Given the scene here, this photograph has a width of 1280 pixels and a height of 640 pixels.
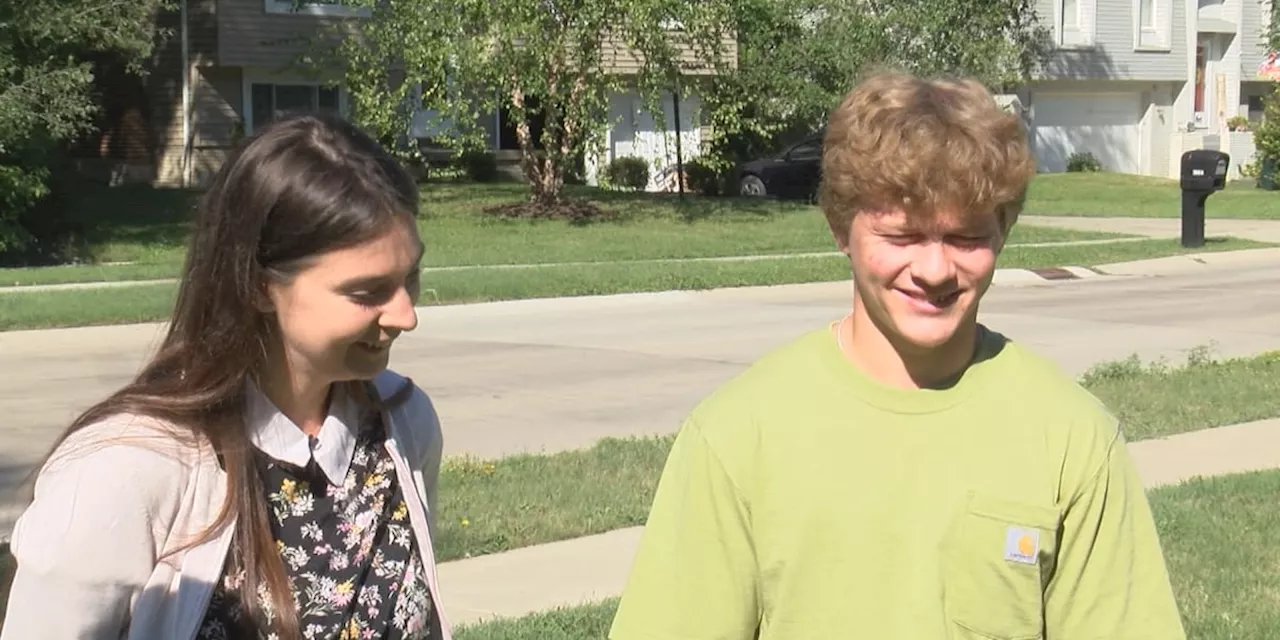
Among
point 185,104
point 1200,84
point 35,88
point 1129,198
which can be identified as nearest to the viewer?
point 35,88

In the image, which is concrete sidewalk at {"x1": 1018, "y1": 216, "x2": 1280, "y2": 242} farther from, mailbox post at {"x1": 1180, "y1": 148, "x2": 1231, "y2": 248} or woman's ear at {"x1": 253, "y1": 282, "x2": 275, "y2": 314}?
woman's ear at {"x1": 253, "y1": 282, "x2": 275, "y2": 314}

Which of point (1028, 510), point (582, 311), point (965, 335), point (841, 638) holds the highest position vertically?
point (965, 335)

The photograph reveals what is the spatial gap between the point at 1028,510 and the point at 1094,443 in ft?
0.51

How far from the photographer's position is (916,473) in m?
2.54

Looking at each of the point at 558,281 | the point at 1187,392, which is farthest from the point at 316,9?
the point at 1187,392

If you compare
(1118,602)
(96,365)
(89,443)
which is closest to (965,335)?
(1118,602)

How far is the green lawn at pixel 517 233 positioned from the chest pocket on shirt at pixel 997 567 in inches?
676

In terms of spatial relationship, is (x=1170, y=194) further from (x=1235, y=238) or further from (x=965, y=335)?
(x=965, y=335)

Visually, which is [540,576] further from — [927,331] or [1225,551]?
[927,331]

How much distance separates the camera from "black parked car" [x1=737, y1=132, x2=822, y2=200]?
35.4 meters

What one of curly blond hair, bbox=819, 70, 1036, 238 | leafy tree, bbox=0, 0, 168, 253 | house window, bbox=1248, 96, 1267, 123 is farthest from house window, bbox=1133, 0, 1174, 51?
curly blond hair, bbox=819, 70, 1036, 238

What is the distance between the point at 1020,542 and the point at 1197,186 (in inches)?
876

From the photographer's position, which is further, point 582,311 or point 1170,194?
point 1170,194

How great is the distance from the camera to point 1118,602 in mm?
2525
